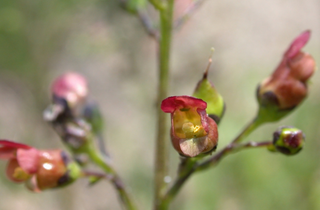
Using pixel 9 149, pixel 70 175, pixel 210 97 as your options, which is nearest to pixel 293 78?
pixel 210 97

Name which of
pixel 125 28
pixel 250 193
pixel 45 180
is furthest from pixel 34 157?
pixel 125 28

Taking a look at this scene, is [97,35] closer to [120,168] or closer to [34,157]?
[120,168]

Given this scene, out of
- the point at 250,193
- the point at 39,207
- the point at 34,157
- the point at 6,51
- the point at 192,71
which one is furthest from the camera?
the point at 39,207

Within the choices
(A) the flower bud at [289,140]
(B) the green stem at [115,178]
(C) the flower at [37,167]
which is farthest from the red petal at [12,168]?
(A) the flower bud at [289,140]

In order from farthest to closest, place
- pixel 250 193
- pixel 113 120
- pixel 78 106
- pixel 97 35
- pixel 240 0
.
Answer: pixel 240 0
pixel 113 120
pixel 97 35
pixel 250 193
pixel 78 106

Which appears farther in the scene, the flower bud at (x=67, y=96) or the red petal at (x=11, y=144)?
the flower bud at (x=67, y=96)

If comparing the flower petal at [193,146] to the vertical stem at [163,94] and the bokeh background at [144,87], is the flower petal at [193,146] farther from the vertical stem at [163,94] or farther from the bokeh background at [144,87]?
the bokeh background at [144,87]

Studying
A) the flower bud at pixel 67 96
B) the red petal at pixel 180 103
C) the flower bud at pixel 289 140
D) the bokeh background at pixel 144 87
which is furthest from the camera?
the bokeh background at pixel 144 87
